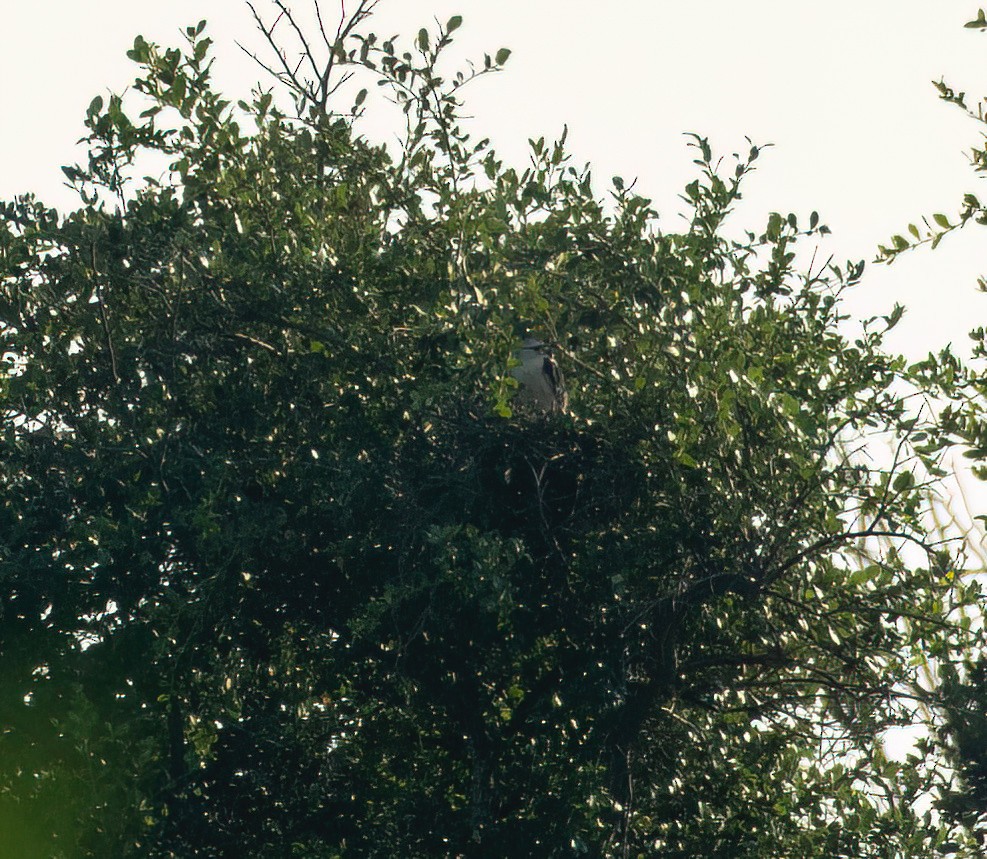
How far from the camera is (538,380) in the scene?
8.44 m

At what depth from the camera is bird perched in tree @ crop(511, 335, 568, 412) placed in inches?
313

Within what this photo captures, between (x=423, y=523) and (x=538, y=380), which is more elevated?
(x=538, y=380)

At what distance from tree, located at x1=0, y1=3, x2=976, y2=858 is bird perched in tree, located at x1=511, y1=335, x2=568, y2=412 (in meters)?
0.22

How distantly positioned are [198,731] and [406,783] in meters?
1.77

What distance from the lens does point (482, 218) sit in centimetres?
768

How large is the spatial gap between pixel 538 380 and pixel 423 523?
150 cm

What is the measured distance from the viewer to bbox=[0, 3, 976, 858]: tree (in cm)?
713

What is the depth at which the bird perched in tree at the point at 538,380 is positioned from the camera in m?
7.94

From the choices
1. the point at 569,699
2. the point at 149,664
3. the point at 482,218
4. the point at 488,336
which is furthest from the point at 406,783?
the point at 482,218

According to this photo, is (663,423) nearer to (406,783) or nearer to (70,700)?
(406,783)

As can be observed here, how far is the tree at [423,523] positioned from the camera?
7.13 meters

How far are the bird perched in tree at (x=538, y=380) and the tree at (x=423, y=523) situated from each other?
217 millimetres

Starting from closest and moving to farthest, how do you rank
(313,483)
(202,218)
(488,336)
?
(488,336) < (313,483) < (202,218)

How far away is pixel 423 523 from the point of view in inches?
293
